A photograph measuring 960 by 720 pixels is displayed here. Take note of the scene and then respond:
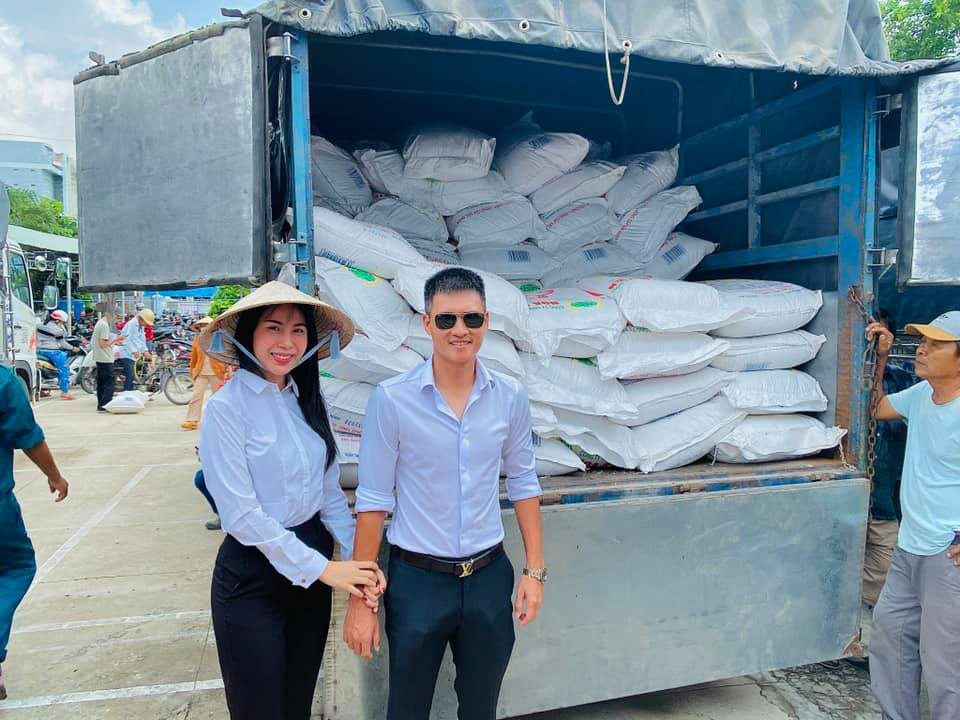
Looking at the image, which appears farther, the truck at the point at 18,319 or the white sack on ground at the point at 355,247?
the truck at the point at 18,319

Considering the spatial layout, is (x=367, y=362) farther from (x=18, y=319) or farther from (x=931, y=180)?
(x=18, y=319)

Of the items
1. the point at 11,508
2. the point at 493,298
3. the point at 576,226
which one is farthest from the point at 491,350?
the point at 11,508

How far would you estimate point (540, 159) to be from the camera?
3119mm

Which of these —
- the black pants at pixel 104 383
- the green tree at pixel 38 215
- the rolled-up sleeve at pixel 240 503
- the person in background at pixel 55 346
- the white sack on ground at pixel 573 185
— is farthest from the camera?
the green tree at pixel 38 215

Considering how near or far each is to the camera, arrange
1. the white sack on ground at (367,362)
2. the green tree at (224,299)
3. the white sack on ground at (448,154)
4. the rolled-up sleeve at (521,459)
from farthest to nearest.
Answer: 1. the green tree at (224,299)
2. the white sack on ground at (448,154)
3. the white sack on ground at (367,362)
4. the rolled-up sleeve at (521,459)

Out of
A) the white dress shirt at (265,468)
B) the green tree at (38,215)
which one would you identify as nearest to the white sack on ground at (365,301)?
the white dress shirt at (265,468)

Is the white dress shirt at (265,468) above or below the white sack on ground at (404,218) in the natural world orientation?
below

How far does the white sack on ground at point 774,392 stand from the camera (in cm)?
271

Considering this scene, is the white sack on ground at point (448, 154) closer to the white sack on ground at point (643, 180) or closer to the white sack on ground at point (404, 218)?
the white sack on ground at point (404, 218)

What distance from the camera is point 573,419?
258 cm

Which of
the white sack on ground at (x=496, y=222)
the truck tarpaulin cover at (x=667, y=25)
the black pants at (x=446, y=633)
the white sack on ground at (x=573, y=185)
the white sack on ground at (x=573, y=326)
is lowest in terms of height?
the black pants at (x=446, y=633)

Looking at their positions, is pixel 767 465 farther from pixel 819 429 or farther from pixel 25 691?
pixel 25 691

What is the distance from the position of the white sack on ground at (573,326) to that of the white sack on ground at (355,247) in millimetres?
495

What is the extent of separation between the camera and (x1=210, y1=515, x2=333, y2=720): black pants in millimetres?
1600
